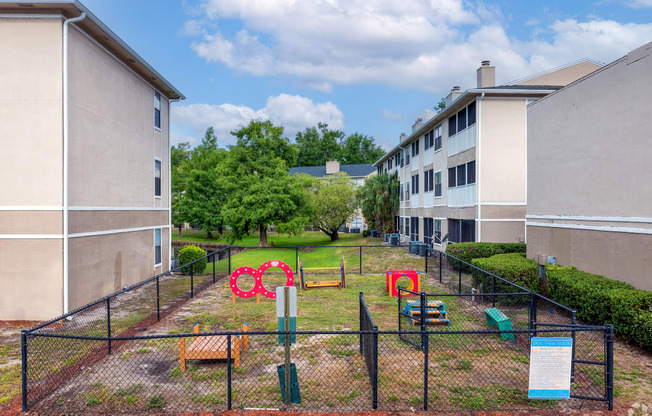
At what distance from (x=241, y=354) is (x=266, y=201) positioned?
90.7 ft

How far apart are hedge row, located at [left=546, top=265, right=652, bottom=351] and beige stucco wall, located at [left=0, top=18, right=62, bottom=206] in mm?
14461

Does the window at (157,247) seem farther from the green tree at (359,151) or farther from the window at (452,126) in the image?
the green tree at (359,151)

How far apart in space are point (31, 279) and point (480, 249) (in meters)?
16.4

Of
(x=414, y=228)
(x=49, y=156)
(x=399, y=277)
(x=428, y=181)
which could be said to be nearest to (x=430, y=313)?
(x=399, y=277)

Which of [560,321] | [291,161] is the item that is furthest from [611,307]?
[291,161]

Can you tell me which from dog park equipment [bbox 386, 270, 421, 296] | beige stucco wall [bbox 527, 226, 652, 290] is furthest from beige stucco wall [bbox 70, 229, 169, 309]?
beige stucco wall [bbox 527, 226, 652, 290]

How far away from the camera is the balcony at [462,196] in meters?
21.5

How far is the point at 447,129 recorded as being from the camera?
82.9ft

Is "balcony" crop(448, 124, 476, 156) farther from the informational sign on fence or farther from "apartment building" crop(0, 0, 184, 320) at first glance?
the informational sign on fence

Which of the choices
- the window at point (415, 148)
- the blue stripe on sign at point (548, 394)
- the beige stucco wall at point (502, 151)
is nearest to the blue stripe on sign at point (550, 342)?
the blue stripe on sign at point (548, 394)

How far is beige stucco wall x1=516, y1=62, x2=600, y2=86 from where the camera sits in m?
22.0

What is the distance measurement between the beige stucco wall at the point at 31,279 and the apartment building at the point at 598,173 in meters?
14.8

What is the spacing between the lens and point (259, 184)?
36344 mm

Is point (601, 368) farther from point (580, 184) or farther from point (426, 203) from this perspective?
point (426, 203)
